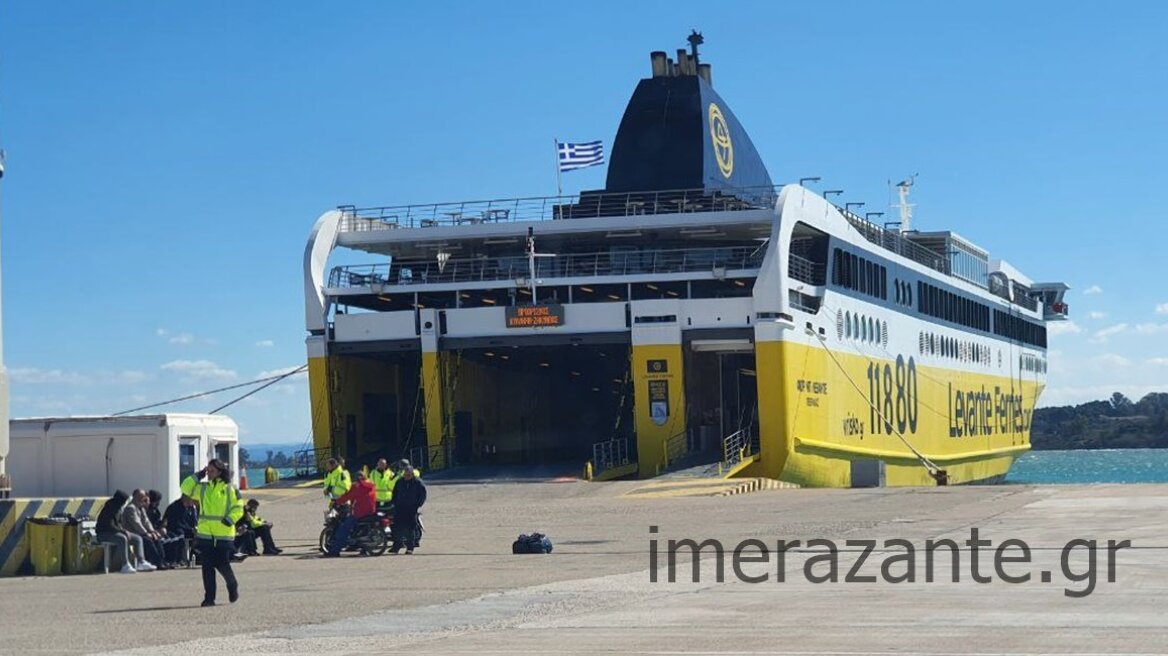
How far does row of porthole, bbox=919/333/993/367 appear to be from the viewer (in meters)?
54.6

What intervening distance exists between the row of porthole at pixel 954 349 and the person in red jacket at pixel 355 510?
1359 inches

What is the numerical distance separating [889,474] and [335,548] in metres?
30.1

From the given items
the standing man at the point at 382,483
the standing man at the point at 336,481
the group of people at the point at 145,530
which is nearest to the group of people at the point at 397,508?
the standing man at the point at 382,483

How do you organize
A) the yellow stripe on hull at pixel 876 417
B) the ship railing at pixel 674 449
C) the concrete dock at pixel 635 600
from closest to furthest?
the concrete dock at pixel 635 600, the ship railing at pixel 674 449, the yellow stripe on hull at pixel 876 417

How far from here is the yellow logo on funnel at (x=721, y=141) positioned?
159ft

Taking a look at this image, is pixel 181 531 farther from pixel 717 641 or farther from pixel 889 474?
pixel 889 474

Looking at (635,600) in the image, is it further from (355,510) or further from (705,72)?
(705,72)

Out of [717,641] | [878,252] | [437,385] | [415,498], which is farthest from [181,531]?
[878,252]

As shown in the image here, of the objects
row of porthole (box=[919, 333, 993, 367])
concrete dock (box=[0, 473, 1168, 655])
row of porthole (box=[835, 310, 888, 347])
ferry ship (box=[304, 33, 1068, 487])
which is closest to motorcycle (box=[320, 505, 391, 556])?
concrete dock (box=[0, 473, 1168, 655])

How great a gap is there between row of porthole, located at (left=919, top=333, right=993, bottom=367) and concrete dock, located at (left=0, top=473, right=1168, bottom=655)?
28.3 m

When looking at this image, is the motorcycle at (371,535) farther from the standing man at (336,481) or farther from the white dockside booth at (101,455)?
the white dockside booth at (101,455)

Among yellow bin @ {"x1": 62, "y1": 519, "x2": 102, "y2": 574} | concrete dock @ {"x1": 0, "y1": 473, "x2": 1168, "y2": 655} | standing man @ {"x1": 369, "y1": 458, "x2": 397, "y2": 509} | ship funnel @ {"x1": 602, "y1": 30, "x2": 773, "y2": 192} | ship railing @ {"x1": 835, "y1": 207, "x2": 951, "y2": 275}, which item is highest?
ship funnel @ {"x1": 602, "y1": 30, "x2": 773, "y2": 192}

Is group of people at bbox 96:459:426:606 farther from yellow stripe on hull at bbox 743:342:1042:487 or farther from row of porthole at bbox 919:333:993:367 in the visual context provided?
row of porthole at bbox 919:333:993:367

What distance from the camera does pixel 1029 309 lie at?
249 ft
